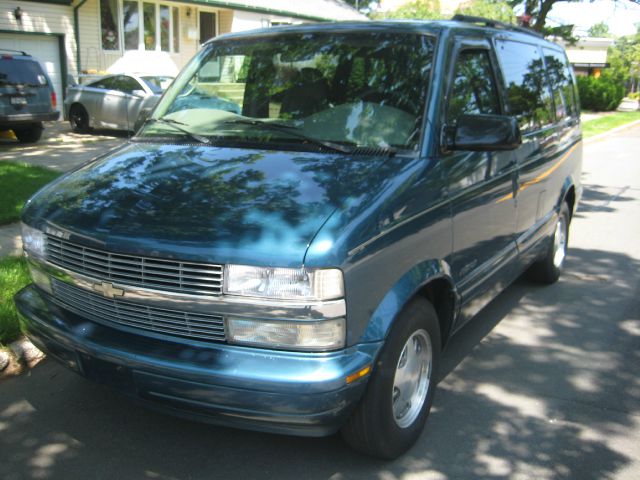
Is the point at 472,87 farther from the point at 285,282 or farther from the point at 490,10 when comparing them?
the point at 490,10

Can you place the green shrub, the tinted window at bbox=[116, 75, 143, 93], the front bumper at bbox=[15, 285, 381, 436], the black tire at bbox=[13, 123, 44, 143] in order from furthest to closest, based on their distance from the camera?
the green shrub
the tinted window at bbox=[116, 75, 143, 93]
the black tire at bbox=[13, 123, 44, 143]
the front bumper at bbox=[15, 285, 381, 436]

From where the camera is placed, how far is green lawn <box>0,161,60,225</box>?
287 inches

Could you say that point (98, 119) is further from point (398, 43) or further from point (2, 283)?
point (398, 43)

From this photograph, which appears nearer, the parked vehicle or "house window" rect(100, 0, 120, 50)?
the parked vehicle

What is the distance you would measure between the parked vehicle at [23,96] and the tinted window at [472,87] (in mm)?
10759

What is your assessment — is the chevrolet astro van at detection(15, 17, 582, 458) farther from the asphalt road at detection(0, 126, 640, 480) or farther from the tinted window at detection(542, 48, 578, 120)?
the tinted window at detection(542, 48, 578, 120)

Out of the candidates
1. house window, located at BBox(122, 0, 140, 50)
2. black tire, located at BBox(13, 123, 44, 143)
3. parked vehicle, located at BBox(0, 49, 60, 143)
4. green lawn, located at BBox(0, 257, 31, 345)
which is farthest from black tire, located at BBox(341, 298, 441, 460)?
house window, located at BBox(122, 0, 140, 50)

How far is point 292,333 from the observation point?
2775 mm

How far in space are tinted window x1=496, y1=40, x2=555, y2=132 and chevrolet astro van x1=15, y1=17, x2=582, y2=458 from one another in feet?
0.18

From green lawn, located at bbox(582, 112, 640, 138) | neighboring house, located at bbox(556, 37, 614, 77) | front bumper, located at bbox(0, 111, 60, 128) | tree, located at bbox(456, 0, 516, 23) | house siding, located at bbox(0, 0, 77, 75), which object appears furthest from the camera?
neighboring house, located at bbox(556, 37, 614, 77)

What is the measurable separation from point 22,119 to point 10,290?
9.00 meters

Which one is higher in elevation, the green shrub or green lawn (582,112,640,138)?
the green shrub

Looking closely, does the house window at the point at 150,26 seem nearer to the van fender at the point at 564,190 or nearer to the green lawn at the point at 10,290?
the green lawn at the point at 10,290

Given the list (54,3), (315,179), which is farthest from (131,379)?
(54,3)
